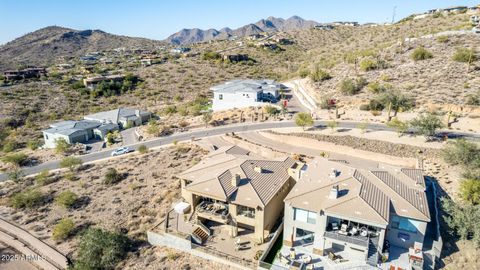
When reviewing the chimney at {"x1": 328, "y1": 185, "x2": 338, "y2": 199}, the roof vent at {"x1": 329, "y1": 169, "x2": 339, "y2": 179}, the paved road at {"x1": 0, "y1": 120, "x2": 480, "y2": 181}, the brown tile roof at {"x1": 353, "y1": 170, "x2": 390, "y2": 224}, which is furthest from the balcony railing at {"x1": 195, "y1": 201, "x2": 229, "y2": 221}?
the paved road at {"x1": 0, "y1": 120, "x2": 480, "y2": 181}

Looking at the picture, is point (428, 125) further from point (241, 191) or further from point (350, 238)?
point (241, 191)

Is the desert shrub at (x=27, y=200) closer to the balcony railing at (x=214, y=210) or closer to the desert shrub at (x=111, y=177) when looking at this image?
the desert shrub at (x=111, y=177)

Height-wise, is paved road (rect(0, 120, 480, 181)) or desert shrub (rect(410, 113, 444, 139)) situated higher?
desert shrub (rect(410, 113, 444, 139))

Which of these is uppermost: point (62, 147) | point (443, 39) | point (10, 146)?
point (443, 39)

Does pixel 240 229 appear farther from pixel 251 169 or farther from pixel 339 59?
pixel 339 59

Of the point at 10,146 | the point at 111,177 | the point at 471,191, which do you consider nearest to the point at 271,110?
the point at 111,177

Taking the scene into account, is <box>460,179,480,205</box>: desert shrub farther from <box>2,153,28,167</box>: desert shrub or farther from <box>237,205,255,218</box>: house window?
<box>2,153,28,167</box>: desert shrub

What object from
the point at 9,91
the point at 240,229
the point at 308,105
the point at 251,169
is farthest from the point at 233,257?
the point at 9,91
